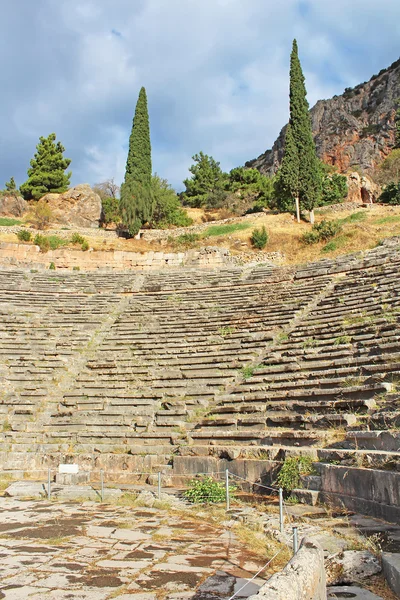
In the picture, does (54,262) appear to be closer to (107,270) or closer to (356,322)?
(107,270)

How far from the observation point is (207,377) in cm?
1147

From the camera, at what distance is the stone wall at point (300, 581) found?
2273 millimetres

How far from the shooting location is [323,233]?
88.4 ft

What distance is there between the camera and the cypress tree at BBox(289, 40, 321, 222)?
31.9 m

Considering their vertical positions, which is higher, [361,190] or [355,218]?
[361,190]

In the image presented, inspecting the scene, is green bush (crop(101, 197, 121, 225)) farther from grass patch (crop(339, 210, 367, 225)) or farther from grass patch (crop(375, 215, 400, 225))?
grass patch (crop(375, 215, 400, 225))

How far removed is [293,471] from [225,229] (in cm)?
2768

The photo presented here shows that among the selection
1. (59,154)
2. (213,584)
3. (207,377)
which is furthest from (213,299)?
(59,154)

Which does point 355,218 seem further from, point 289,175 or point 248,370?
point 248,370

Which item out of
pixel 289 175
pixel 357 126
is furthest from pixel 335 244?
Answer: pixel 357 126

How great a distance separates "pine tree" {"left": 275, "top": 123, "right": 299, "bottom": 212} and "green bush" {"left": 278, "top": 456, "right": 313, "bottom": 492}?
27.3 metres

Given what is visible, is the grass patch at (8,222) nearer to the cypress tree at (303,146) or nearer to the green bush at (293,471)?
the cypress tree at (303,146)

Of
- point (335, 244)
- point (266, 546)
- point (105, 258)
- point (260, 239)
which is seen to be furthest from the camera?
point (260, 239)

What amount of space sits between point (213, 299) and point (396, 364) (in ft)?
32.6
